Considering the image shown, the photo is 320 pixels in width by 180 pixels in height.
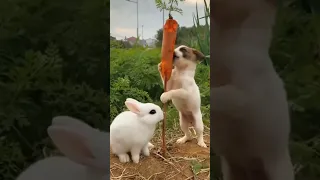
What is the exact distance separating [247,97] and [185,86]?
168mm

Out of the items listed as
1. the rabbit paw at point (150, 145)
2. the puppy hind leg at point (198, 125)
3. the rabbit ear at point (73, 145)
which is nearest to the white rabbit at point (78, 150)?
the rabbit ear at point (73, 145)

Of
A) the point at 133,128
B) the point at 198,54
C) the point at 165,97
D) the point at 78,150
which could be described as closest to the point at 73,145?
the point at 78,150

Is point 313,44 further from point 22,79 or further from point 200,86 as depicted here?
point 22,79

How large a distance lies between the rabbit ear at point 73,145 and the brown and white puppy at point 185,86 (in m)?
0.24

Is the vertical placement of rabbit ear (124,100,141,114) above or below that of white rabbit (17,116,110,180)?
above

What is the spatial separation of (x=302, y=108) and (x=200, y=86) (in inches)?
10.8

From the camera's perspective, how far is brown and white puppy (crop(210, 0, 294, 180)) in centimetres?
120

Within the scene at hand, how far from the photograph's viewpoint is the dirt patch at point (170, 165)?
1238mm

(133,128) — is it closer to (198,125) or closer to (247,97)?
(198,125)

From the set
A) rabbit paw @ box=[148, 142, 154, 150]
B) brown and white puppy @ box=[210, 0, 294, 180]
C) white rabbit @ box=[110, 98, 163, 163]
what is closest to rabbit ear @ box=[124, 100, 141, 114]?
white rabbit @ box=[110, 98, 163, 163]

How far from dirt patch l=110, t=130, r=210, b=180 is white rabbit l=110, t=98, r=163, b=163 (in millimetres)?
26

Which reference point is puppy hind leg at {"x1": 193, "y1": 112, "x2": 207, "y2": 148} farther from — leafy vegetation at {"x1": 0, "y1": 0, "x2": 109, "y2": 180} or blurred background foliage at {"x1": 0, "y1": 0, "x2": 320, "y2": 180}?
leafy vegetation at {"x1": 0, "y1": 0, "x2": 109, "y2": 180}

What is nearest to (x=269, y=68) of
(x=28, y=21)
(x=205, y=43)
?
(x=205, y=43)

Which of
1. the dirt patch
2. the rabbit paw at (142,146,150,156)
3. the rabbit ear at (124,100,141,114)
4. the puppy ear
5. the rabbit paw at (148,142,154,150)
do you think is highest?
the puppy ear
